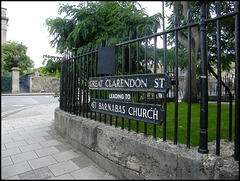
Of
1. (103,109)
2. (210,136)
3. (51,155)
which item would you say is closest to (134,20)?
→ (103,109)

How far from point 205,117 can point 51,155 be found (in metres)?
2.62

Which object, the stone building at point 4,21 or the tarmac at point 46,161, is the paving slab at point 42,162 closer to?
the tarmac at point 46,161

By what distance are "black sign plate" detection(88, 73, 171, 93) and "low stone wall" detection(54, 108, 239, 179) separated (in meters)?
0.63

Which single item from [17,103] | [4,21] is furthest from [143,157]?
[17,103]

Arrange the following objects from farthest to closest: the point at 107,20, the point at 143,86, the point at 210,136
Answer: the point at 107,20 → the point at 210,136 → the point at 143,86

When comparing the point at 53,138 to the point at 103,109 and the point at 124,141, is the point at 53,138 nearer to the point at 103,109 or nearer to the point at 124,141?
the point at 103,109

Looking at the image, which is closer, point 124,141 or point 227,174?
point 227,174

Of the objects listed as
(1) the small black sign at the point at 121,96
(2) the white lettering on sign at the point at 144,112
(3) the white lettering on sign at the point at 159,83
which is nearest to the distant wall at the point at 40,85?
(1) the small black sign at the point at 121,96

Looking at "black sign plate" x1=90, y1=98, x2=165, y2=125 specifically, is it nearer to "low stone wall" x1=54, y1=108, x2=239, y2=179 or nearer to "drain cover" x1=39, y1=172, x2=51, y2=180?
"low stone wall" x1=54, y1=108, x2=239, y2=179

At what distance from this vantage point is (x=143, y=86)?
221 cm

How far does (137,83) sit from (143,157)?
935 mm

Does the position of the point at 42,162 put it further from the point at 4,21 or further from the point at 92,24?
the point at 92,24

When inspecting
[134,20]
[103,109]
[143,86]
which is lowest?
[103,109]

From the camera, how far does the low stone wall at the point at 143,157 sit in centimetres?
152
